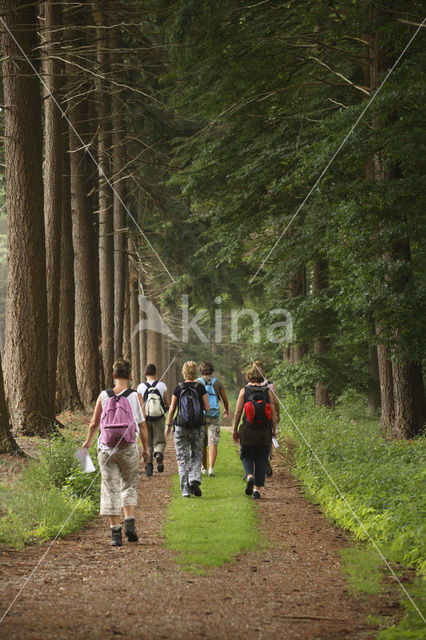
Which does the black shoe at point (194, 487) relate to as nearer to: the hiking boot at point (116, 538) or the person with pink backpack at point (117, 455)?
the person with pink backpack at point (117, 455)

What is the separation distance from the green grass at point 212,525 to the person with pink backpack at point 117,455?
1.81 ft

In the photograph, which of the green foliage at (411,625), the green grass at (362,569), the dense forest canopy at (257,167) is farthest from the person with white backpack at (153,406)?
the green foliage at (411,625)

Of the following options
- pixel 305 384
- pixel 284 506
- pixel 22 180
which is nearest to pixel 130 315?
pixel 305 384

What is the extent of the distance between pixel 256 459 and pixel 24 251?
552cm

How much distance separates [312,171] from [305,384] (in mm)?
8154

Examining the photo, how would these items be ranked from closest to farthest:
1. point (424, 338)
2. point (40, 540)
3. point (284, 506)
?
point (40, 540), point (284, 506), point (424, 338)

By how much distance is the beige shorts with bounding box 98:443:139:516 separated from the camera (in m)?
6.12

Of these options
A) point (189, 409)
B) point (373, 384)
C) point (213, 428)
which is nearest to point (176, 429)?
point (189, 409)

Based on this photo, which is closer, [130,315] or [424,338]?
[424,338]

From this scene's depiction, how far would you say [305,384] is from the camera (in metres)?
17.8

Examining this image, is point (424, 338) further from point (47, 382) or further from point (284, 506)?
point (47, 382)

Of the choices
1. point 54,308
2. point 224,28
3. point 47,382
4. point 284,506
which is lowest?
point 284,506

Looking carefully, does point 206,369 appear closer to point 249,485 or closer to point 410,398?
point 249,485

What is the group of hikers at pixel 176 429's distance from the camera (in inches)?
242
